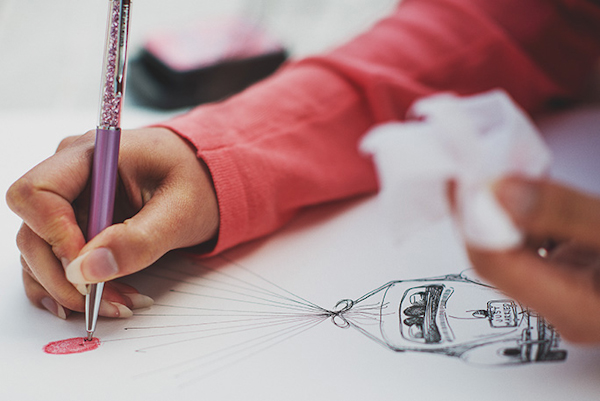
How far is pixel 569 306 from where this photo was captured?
0.23 meters

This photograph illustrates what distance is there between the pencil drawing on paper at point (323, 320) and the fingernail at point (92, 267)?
0.04 meters

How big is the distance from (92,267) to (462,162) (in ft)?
0.54

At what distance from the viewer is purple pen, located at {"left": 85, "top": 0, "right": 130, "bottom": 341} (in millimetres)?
275

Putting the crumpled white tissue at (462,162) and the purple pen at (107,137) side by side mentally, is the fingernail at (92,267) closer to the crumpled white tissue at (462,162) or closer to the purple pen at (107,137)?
the purple pen at (107,137)

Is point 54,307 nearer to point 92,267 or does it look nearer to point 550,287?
point 92,267

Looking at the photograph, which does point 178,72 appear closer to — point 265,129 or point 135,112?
point 135,112

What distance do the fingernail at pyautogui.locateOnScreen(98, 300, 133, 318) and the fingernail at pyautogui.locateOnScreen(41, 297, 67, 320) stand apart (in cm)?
2

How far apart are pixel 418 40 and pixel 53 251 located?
0.32 meters

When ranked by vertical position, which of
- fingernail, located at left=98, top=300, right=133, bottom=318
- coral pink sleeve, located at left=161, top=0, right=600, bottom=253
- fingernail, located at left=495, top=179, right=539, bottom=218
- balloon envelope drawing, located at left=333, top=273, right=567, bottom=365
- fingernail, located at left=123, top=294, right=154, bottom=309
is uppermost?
coral pink sleeve, located at left=161, top=0, right=600, bottom=253

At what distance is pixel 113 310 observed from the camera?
291mm

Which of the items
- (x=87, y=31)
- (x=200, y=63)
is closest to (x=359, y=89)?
(x=200, y=63)

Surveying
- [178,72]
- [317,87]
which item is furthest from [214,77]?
[317,87]

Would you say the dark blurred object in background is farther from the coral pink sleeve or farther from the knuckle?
the knuckle

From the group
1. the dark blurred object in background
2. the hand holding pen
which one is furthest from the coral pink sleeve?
the dark blurred object in background
